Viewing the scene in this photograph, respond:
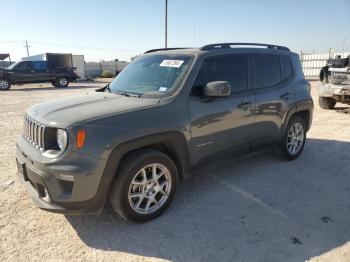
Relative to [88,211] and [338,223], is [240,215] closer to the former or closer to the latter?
[338,223]

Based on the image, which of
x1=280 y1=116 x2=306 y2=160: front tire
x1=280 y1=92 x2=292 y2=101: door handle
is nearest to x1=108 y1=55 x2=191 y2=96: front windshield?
x1=280 y1=92 x2=292 y2=101: door handle

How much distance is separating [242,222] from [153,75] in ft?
6.70

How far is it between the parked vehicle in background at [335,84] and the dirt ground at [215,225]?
5.10 metres

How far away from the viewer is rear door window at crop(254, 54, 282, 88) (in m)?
4.66

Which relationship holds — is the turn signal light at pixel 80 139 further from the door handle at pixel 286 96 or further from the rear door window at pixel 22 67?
the rear door window at pixel 22 67

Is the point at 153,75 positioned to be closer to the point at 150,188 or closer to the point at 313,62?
the point at 150,188

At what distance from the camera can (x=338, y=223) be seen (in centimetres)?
345

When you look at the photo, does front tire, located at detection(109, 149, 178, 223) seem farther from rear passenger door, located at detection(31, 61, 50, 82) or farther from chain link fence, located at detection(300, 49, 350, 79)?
chain link fence, located at detection(300, 49, 350, 79)

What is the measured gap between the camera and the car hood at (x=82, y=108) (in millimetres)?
3090

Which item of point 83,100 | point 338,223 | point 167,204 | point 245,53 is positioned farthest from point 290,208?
point 83,100

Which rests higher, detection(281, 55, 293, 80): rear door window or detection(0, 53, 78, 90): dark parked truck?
detection(281, 55, 293, 80): rear door window

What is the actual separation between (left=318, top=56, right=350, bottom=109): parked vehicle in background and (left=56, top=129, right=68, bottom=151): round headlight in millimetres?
8498

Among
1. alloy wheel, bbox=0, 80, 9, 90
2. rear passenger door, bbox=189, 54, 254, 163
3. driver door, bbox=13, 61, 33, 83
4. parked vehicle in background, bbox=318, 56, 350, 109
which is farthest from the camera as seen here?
driver door, bbox=13, 61, 33, 83

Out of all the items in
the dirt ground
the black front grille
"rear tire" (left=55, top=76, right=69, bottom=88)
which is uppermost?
the black front grille
